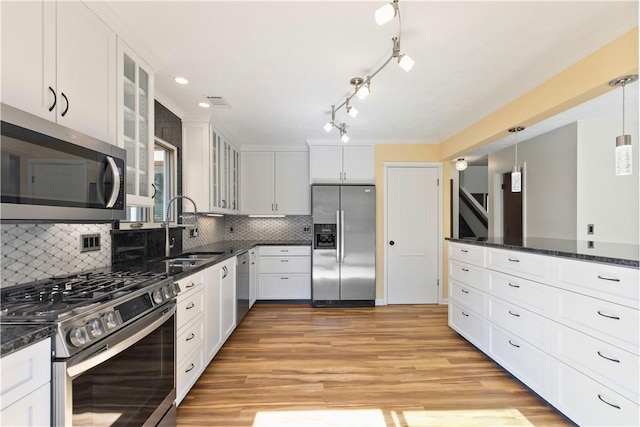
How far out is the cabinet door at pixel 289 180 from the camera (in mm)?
4836

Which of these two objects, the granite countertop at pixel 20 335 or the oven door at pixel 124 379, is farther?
the oven door at pixel 124 379

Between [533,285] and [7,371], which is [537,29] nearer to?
[533,285]

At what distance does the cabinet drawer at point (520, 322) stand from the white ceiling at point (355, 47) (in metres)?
1.83

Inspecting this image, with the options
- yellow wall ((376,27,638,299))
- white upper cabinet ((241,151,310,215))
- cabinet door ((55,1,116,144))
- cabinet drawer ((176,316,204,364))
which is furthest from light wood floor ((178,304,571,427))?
white upper cabinet ((241,151,310,215))

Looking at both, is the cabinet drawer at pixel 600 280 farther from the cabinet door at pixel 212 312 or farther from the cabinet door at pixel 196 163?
the cabinet door at pixel 196 163

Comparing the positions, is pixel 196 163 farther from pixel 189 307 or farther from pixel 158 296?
pixel 158 296

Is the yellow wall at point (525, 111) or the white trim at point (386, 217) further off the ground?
the yellow wall at point (525, 111)

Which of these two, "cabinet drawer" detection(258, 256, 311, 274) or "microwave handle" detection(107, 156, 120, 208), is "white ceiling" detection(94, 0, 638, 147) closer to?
"microwave handle" detection(107, 156, 120, 208)

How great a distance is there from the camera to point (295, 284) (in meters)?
4.55

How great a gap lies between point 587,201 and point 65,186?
485cm

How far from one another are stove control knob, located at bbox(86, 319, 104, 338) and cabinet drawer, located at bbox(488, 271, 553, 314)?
2.52 metres

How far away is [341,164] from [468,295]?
2.48 m

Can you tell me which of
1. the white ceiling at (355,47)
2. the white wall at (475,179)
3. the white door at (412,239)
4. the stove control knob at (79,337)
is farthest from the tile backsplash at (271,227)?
the white wall at (475,179)

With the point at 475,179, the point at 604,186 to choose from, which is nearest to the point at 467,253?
the point at 604,186
